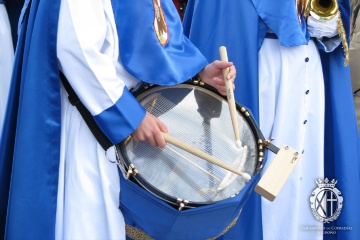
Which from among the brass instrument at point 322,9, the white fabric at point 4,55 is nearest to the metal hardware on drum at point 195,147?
the brass instrument at point 322,9

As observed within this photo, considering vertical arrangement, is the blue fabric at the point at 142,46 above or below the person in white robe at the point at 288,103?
above

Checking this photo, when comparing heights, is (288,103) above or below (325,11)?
below

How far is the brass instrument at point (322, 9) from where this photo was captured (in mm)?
2443

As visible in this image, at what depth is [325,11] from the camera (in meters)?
2.46

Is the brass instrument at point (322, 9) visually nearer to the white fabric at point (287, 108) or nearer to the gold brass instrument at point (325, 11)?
the gold brass instrument at point (325, 11)

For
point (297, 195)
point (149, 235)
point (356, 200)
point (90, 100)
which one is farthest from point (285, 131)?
point (90, 100)

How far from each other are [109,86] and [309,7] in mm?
1406

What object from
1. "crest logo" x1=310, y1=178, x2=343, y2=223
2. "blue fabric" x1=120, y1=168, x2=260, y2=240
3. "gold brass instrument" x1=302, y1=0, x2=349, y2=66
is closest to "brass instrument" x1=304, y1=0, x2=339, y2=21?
"gold brass instrument" x1=302, y1=0, x2=349, y2=66

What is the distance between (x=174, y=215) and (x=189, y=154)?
24 centimetres

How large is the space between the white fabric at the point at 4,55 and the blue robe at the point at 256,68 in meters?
0.91

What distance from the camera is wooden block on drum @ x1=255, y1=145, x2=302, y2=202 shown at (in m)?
1.47

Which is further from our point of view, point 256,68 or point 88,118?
point 256,68

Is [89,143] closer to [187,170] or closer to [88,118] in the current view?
[88,118]

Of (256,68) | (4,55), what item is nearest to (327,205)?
(256,68)
